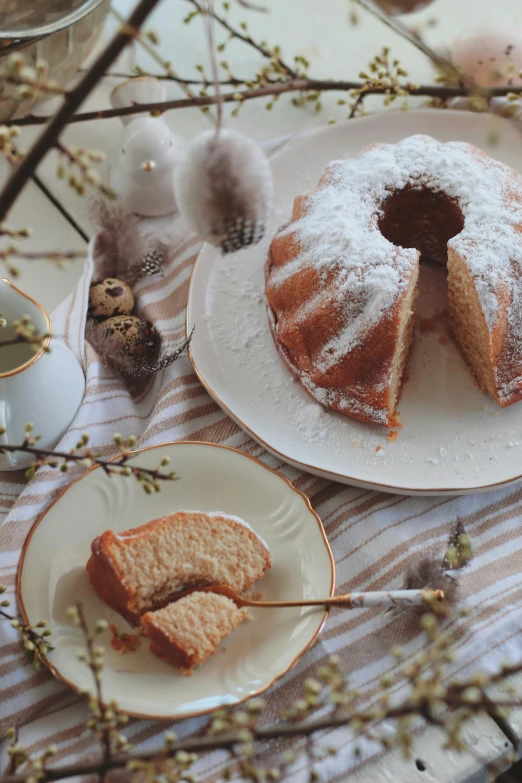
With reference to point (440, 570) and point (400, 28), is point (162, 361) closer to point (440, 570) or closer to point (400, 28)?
point (440, 570)

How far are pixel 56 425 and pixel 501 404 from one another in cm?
91

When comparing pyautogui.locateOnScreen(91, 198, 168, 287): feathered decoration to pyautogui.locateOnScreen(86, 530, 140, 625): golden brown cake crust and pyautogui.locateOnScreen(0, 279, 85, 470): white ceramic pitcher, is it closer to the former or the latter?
pyautogui.locateOnScreen(0, 279, 85, 470): white ceramic pitcher

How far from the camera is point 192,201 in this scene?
1.89 feet

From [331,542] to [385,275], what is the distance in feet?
1.81

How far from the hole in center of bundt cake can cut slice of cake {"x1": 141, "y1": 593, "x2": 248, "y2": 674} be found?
92 centimetres

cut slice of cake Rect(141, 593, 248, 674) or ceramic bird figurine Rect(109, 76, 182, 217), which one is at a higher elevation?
ceramic bird figurine Rect(109, 76, 182, 217)

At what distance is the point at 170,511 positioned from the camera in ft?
4.50

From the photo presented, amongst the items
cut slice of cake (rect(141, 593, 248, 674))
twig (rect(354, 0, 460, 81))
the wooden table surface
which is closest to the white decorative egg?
the wooden table surface

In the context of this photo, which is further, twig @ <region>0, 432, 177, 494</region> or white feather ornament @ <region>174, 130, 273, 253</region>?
twig @ <region>0, 432, 177, 494</region>

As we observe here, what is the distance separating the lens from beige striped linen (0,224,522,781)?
3.92 feet

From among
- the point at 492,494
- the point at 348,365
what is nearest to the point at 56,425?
the point at 348,365

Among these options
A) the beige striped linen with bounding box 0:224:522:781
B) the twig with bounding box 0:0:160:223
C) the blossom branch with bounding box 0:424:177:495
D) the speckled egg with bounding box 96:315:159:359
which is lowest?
the beige striped linen with bounding box 0:224:522:781

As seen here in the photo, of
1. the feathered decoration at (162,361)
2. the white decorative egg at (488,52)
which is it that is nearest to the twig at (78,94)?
the feathered decoration at (162,361)

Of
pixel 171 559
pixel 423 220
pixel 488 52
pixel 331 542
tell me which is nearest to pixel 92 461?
pixel 171 559
